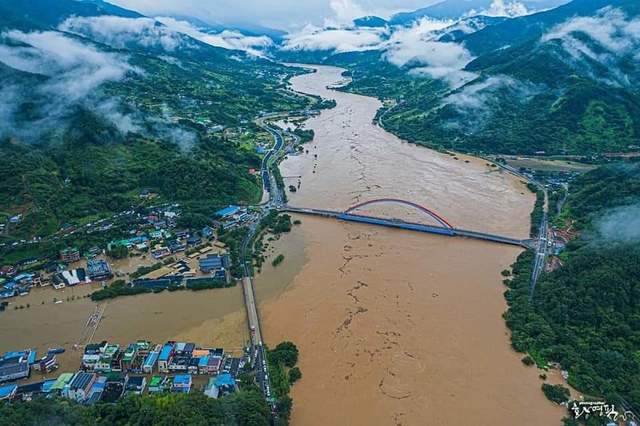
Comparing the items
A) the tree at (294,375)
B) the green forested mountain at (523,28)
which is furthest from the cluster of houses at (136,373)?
the green forested mountain at (523,28)

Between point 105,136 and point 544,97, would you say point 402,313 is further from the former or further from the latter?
point 544,97

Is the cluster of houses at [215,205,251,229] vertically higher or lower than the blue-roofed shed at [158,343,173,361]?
higher

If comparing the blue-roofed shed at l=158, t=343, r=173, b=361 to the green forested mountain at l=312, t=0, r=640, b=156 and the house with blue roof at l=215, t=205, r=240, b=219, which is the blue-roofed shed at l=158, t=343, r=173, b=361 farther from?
the green forested mountain at l=312, t=0, r=640, b=156

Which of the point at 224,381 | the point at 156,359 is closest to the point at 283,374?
the point at 224,381

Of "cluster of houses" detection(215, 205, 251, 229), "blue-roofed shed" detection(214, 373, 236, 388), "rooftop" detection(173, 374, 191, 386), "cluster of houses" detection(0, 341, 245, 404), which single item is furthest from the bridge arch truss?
"rooftop" detection(173, 374, 191, 386)

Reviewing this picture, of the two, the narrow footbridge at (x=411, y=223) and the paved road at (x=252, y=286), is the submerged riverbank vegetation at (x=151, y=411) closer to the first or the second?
the paved road at (x=252, y=286)

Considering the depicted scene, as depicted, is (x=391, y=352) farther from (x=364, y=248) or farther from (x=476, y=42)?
(x=476, y=42)

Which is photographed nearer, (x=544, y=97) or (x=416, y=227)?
(x=416, y=227)
